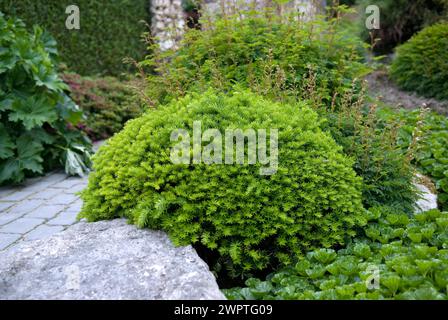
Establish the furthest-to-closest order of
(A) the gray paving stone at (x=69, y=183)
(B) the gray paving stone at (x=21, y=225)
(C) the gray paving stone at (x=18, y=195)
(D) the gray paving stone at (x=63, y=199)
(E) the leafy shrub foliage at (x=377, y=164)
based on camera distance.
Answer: (A) the gray paving stone at (x=69, y=183), (C) the gray paving stone at (x=18, y=195), (D) the gray paving stone at (x=63, y=199), (B) the gray paving stone at (x=21, y=225), (E) the leafy shrub foliage at (x=377, y=164)

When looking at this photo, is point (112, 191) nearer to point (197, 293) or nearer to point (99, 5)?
point (197, 293)

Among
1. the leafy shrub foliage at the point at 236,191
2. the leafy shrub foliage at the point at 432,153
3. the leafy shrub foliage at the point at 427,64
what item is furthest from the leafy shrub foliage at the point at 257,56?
the leafy shrub foliage at the point at 427,64

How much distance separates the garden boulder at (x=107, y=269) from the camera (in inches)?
84.4

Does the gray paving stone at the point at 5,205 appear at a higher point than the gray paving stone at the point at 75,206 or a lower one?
higher

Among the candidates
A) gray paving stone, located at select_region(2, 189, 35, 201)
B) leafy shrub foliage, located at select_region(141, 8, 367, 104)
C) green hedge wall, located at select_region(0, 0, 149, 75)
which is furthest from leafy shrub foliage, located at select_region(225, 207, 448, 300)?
green hedge wall, located at select_region(0, 0, 149, 75)

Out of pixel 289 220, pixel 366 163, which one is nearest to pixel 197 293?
pixel 289 220

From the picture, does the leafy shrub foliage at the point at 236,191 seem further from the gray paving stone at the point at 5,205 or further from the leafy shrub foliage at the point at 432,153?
the gray paving stone at the point at 5,205

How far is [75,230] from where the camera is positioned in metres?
2.84

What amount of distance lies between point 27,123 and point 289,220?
3583 millimetres

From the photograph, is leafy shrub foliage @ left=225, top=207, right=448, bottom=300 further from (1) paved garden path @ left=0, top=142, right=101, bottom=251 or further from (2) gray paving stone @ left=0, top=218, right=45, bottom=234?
(2) gray paving stone @ left=0, top=218, right=45, bottom=234

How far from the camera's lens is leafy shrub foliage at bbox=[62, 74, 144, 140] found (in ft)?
24.1

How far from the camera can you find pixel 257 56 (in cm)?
420

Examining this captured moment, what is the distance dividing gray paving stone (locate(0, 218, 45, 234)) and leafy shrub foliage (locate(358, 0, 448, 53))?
24.6 ft

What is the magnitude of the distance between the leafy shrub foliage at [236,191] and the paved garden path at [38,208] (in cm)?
114
